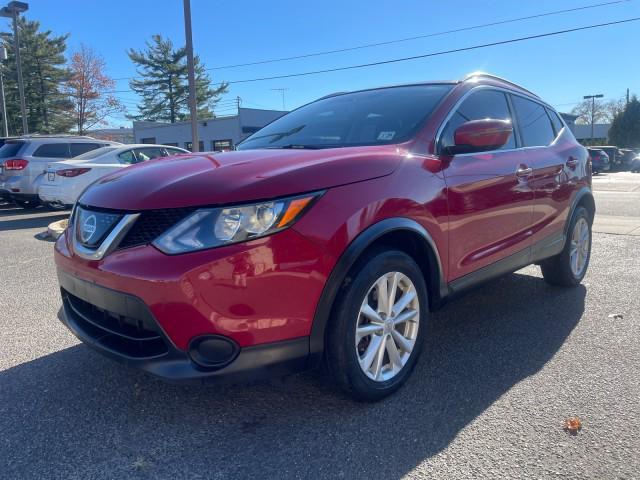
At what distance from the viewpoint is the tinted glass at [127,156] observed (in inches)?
404

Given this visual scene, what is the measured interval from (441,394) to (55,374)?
7.28 feet

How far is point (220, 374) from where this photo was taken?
2.08 meters

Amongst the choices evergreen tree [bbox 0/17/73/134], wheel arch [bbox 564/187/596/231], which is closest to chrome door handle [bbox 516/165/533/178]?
wheel arch [bbox 564/187/596/231]

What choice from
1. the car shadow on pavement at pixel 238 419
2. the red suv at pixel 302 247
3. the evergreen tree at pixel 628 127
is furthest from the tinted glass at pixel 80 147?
the evergreen tree at pixel 628 127

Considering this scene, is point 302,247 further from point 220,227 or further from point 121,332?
point 121,332

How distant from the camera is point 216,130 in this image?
4094cm

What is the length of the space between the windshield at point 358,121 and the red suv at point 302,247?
2cm

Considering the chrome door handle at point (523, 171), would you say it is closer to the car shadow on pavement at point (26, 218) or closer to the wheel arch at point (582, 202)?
the wheel arch at point (582, 202)

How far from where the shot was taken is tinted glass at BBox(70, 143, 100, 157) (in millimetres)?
11516

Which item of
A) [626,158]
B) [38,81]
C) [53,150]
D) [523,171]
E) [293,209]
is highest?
[38,81]

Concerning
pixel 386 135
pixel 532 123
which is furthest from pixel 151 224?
pixel 532 123

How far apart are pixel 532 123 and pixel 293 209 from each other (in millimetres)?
2811

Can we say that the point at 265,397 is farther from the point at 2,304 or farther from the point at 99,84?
the point at 99,84

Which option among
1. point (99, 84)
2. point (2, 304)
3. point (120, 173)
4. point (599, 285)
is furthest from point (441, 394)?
point (99, 84)
